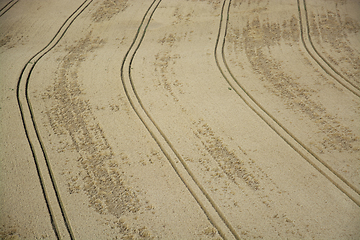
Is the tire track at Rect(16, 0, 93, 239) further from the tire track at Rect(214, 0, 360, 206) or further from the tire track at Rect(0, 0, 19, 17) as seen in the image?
the tire track at Rect(214, 0, 360, 206)

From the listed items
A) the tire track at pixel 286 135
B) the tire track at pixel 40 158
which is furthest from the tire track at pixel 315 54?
the tire track at pixel 40 158

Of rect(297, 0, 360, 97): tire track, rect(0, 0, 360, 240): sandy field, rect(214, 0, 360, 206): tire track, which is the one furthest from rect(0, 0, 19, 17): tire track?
rect(297, 0, 360, 97): tire track

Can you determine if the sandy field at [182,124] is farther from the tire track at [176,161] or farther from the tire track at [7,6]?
the tire track at [7,6]

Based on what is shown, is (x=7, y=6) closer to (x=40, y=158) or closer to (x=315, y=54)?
(x=40, y=158)

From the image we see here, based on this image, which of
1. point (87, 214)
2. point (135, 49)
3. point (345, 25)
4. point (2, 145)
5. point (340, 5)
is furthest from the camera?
point (340, 5)

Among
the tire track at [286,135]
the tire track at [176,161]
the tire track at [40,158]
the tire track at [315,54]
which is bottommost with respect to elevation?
the tire track at [315,54]

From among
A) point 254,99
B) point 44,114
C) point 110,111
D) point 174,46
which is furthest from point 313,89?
point 44,114

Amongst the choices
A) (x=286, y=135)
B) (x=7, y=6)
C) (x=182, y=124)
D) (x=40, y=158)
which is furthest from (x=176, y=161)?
(x=7, y=6)

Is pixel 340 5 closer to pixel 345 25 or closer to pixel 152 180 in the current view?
pixel 345 25
